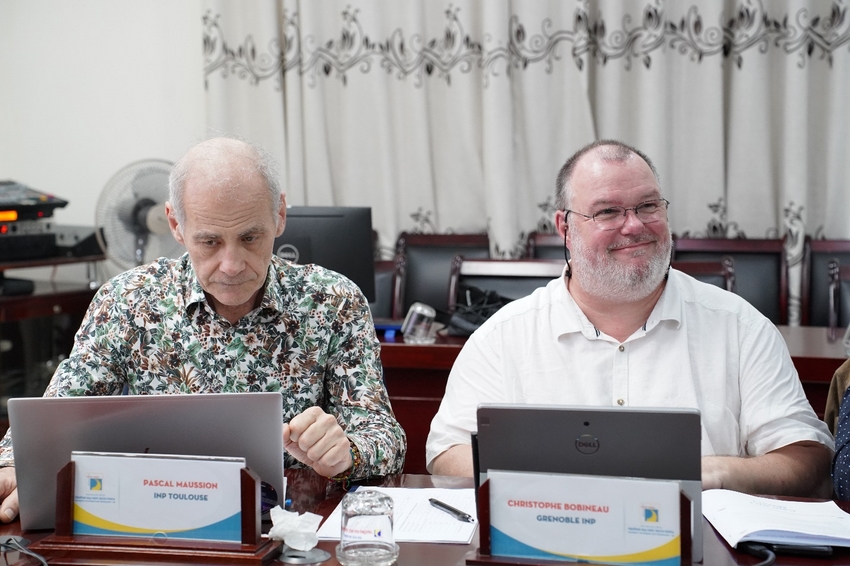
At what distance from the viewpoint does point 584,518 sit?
3.92ft

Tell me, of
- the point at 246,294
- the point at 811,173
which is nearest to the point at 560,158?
the point at 811,173

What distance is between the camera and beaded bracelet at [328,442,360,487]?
1595mm

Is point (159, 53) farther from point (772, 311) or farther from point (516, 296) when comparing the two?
point (772, 311)

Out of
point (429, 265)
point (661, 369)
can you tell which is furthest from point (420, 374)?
point (661, 369)

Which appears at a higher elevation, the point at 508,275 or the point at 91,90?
the point at 91,90

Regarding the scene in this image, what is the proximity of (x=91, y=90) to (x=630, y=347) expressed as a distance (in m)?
3.61

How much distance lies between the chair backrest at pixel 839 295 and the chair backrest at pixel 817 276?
48 cm

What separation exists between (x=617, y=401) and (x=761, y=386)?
31 centimetres

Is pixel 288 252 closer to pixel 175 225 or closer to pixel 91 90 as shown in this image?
pixel 175 225

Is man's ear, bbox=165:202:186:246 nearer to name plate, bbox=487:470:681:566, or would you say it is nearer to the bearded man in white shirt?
the bearded man in white shirt

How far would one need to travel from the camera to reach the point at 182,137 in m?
4.50

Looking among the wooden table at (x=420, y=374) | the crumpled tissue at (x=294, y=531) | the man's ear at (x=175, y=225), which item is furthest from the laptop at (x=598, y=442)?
the wooden table at (x=420, y=374)

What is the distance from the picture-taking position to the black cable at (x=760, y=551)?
122cm

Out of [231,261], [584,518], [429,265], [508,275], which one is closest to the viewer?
[584,518]
